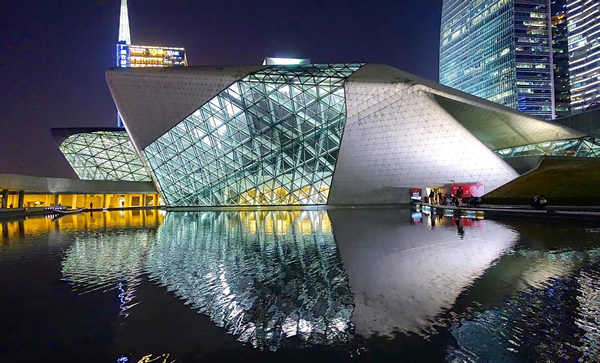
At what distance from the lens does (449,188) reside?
104 ft

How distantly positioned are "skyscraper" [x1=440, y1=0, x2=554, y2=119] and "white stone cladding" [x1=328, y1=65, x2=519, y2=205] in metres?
95.9

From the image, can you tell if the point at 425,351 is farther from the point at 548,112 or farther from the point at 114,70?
the point at 548,112

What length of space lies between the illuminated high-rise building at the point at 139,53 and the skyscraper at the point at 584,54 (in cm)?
14683

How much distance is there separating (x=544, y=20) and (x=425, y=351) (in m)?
145

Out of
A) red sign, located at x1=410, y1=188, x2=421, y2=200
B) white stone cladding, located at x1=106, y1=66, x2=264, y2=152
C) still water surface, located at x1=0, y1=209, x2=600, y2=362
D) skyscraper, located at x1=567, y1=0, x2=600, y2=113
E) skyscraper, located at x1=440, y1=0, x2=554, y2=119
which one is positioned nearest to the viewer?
still water surface, located at x1=0, y1=209, x2=600, y2=362

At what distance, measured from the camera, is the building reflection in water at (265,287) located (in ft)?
12.8

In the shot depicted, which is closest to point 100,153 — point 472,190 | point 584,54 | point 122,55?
point 472,190

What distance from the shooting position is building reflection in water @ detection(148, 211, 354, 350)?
12.8ft

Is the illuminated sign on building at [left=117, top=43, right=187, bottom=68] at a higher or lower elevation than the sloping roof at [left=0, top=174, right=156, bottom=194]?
higher

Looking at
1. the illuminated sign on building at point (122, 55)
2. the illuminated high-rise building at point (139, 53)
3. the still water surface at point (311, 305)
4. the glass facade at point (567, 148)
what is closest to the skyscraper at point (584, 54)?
the glass facade at point (567, 148)

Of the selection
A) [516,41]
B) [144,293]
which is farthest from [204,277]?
[516,41]

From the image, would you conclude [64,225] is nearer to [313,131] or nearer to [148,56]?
[313,131]

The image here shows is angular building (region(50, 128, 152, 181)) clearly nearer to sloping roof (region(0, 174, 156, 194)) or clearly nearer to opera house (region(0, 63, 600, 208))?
sloping roof (region(0, 174, 156, 194))

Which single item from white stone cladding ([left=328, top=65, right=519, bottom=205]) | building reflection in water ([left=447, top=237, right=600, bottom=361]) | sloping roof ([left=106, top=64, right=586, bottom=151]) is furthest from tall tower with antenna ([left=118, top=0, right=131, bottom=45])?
building reflection in water ([left=447, top=237, right=600, bottom=361])
